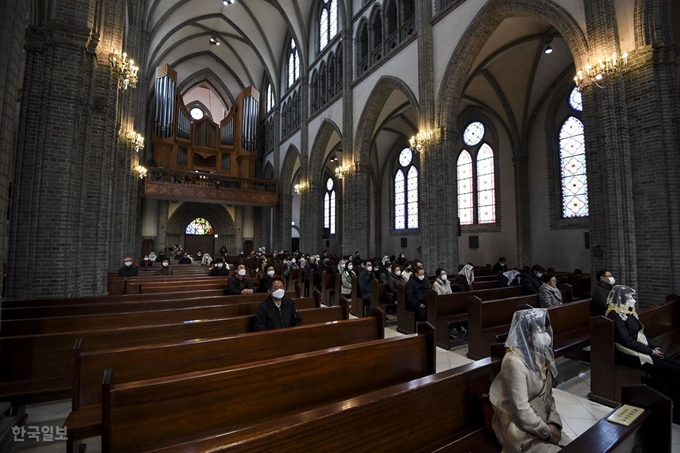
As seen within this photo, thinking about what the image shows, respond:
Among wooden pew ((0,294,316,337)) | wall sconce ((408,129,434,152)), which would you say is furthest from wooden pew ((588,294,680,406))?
wall sconce ((408,129,434,152))

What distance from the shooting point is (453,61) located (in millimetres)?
10156

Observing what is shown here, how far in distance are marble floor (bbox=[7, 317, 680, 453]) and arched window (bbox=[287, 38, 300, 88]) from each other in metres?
20.8

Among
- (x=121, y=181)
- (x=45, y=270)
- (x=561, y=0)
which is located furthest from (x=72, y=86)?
(x=561, y=0)

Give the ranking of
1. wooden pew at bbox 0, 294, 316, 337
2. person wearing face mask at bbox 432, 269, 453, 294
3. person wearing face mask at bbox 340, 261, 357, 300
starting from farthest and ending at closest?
1. person wearing face mask at bbox 340, 261, 357, 300
2. person wearing face mask at bbox 432, 269, 453, 294
3. wooden pew at bbox 0, 294, 316, 337

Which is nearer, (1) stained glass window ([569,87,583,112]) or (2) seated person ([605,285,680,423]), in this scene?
(2) seated person ([605,285,680,423])

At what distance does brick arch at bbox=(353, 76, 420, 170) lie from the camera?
12.5 meters

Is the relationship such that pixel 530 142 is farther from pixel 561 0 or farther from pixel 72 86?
pixel 72 86

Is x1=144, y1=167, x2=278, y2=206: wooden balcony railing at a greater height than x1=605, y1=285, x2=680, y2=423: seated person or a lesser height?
greater

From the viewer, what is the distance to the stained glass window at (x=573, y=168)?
487 inches

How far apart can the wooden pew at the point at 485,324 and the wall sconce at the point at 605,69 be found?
15.7 ft

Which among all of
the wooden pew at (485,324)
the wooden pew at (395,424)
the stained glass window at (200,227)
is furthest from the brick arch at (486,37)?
the stained glass window at (200,227)

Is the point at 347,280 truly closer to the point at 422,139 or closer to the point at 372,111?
the point at 422,139

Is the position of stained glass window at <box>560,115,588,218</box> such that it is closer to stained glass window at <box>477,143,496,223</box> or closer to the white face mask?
stained glass window at <box>477,143,496,223</box>

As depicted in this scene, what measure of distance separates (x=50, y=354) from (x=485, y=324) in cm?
554
